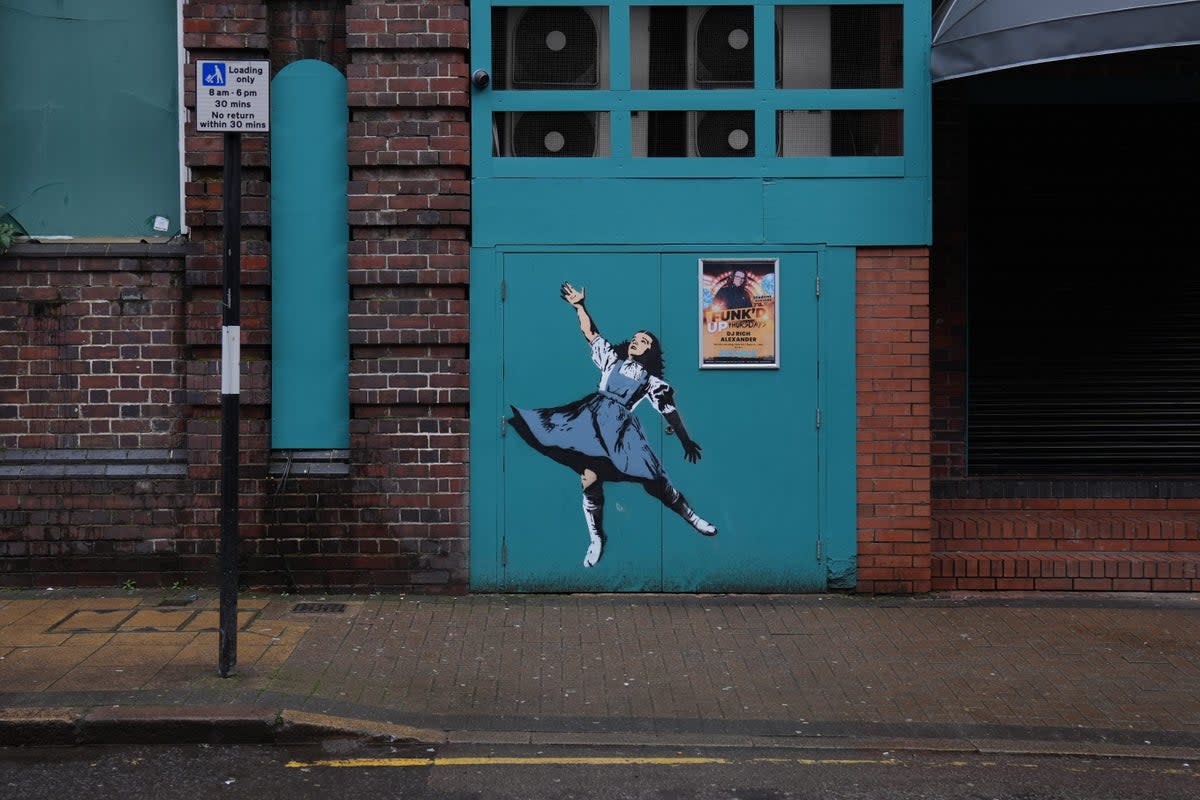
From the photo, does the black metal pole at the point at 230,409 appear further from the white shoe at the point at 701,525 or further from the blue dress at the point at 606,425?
the white shoe at the point at 701,525

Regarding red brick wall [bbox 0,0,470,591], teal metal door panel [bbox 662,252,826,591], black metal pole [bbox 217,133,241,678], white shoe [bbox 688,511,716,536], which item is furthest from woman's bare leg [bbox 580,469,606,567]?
black metal pole [bbox 217,133,241,678]

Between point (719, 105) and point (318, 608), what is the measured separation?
176 inches

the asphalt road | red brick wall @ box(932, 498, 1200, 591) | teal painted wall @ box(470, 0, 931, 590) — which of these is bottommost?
the asphalt road

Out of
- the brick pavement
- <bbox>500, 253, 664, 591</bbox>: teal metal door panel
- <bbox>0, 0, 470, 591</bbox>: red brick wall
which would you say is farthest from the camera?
<bbox>500, 253, 664, 591</bbox>: teal metal door panel

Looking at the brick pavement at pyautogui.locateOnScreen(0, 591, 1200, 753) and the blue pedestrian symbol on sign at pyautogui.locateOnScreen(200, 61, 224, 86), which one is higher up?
the blue pedestrian symbol on sign at pyautogui.locateOnScreen(200, 61, 224, 86)

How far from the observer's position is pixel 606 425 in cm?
873

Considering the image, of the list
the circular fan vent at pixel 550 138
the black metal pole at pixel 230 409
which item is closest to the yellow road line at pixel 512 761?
the black metal pole at pixel 230 409

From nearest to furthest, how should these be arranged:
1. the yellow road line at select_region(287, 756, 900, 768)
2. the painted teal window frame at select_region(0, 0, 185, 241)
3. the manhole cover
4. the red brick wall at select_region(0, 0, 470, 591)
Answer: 1. the yellow road line at select_region(287, 756, 900, 768)
2. the manhole cover
3. the red brick wall at select_region(0, 0, 470, 591)
4. the painted teal window frame at select_region(0, 0, 185, 241)

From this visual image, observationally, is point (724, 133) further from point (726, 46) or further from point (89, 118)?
point (89, 118)

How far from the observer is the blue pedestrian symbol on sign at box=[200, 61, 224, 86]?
6.66 meters

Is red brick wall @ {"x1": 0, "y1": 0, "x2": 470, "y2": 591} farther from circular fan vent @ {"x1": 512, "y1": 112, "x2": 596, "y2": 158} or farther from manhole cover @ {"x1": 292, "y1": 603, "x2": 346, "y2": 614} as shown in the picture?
circular fan vent @ {"x1": 512, "y1": 112, "x2": 596, "y2": 158}

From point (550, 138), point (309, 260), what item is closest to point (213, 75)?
point (309, 260)

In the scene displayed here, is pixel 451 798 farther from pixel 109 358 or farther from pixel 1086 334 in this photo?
pixel 1086 334

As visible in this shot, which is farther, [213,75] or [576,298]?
[576,298]
